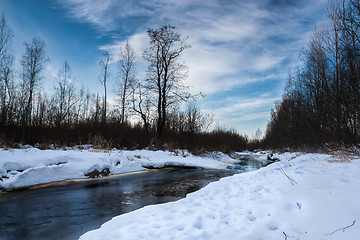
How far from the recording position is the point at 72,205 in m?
5.41

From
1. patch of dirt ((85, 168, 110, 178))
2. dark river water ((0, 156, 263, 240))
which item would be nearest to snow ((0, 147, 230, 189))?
patch of dirt ((85, 168, 110, 178))

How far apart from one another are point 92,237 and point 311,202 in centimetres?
353

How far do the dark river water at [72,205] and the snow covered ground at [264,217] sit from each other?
95 cm

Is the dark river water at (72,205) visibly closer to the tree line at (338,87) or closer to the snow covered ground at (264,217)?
the snow covered ground at (264,217)

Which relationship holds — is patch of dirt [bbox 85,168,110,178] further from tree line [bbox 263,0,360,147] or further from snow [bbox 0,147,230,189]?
tree line [bbox 263,0,360,147]

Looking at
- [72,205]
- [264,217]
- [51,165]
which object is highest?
[51,165]

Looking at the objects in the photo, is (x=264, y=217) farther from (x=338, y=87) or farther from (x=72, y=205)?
(x=338, y=87)

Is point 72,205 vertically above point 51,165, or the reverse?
point 51,165

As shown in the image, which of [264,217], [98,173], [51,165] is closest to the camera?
[264,217]

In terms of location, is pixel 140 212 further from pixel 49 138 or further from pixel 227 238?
pixel 49 138

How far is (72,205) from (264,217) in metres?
4.88

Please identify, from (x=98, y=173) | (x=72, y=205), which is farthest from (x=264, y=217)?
(x=98, y=173)

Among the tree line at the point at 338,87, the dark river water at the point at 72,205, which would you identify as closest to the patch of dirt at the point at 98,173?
the dark river water at the point at 72,205

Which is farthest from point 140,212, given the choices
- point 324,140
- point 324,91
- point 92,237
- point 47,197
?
point 324,140
